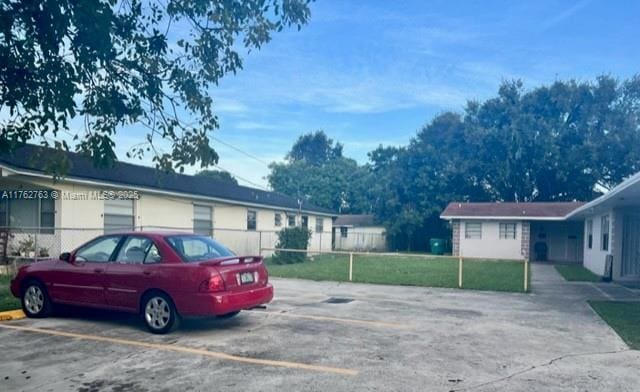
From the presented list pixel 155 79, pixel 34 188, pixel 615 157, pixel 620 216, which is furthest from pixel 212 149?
pixel 615 157

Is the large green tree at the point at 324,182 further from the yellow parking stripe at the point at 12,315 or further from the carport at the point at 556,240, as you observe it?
the yellow parking stripe at the point at 12,315

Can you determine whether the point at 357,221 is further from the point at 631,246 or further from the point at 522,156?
the point at 631,246

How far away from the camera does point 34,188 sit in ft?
48.6

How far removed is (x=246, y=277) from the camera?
7625 millimetres

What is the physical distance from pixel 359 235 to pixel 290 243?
723 inches

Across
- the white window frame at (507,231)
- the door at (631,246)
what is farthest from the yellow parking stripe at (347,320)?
the white window frame at (507,231)

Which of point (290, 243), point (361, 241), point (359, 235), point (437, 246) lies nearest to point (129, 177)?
point (290, 243)

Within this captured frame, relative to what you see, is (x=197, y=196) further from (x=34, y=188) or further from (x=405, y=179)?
(x=405, y=179)

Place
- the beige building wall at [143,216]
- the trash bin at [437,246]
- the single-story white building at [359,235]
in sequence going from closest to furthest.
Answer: the beige building wall at [143,216] → the trash bin at [437,246] → the single-story white building at [359,235]

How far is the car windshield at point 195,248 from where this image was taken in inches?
295

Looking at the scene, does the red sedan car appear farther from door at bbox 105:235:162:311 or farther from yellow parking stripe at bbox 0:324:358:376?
yellow parking stripe at bbox 0:324:358:376

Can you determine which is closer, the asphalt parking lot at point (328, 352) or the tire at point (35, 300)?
the asphalt parking lot at point (328, 352)

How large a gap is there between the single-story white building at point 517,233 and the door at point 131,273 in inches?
934

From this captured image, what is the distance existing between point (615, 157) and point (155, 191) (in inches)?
1269
